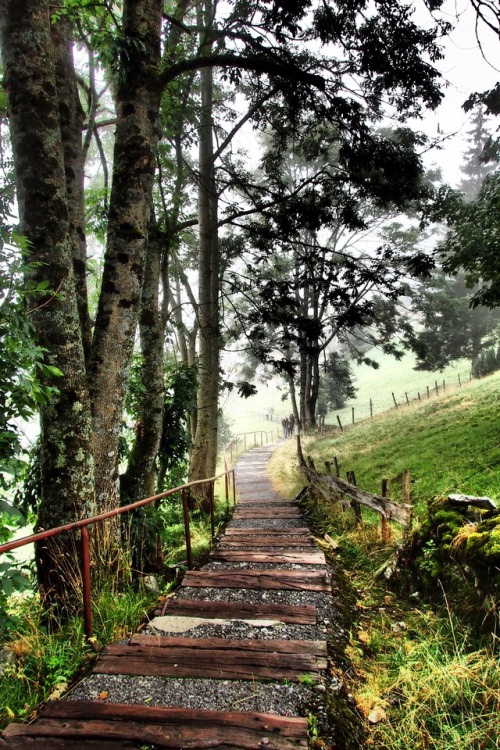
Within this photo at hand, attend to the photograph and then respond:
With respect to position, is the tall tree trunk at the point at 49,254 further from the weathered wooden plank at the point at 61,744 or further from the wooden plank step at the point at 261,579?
the weathered wooden plank at the point at 61,744

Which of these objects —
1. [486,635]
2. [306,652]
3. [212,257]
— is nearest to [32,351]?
[306,652]

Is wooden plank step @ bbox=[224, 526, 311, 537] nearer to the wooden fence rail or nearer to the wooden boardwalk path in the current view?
the wooden fence rail

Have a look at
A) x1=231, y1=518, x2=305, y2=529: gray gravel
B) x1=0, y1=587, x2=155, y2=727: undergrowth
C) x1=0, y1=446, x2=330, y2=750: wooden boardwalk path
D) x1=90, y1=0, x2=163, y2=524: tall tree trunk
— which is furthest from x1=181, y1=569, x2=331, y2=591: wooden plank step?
x1=231, y1=518, x2=305, y2=529: gray gravel

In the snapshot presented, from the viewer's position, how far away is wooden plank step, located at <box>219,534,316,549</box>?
5.97 metres

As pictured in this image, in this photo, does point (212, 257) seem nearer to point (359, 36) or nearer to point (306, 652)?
point (359, 36)

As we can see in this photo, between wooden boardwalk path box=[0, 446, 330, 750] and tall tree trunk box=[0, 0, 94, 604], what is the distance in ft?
4.14

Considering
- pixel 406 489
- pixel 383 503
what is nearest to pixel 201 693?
pixel 383 503

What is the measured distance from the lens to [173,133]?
8648mm

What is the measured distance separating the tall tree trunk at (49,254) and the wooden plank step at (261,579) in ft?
4.87

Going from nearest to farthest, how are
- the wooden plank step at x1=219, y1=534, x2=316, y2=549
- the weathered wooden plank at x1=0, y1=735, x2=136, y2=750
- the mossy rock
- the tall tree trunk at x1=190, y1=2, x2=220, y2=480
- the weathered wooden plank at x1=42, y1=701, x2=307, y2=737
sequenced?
the weathered wooden plank at x1=0, y1=735, x2=136, y2=750, the weathered wooden plank at x1=42, y1=701, x2=307, y2=737, the mossy rock, the wooden plank step at x1=219, y1=534, x2=316, y2=549, the tall tree trunk at x1=190, y1=2, x2=220, y2=480

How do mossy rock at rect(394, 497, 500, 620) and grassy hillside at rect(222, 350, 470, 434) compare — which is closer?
mossy rock at rect(394, 497, 500, 620)

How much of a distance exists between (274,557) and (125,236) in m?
4.23

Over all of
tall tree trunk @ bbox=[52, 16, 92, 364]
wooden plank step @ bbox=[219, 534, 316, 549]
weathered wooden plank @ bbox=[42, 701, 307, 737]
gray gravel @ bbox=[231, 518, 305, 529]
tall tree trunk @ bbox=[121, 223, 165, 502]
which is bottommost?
gray gravel @ bbox=[231, 518, 305, 529]

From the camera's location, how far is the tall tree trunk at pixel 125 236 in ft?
14.5
